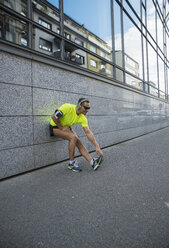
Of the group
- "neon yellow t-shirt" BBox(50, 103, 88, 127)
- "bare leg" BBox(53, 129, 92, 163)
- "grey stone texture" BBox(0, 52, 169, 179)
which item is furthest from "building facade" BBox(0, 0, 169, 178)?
"neon yellow t-shirt" BBox(50, 103, 88, 127)

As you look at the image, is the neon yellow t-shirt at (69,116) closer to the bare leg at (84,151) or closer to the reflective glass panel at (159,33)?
the bare leg at (84,151)

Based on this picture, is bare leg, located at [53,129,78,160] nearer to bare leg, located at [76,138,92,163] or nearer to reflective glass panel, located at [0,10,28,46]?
bare leg, located at [76,138,92,163]

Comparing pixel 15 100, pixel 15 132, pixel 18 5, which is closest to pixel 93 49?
pixel 18 5

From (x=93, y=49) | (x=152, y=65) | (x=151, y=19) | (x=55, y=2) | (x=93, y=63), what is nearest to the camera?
(x=55, y=2)

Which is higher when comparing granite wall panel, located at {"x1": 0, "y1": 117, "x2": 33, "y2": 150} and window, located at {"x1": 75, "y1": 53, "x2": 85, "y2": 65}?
window, located at {"x1": 75, "y1": 53, "x2": 85, "y2": 65}

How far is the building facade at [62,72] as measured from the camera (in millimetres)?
3318

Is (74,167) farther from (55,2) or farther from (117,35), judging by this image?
(117,35)

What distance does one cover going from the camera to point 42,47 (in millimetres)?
4133

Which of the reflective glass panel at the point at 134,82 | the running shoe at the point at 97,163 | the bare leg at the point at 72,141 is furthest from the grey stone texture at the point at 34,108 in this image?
the reflective glass panel at the point at 134,82

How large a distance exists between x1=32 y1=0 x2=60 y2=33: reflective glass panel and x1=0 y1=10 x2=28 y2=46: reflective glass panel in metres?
0.48

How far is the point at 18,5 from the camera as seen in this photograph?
376 centimetres

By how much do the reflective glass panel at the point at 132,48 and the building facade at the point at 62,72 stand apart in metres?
0.04

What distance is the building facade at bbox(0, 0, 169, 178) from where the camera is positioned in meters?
3.32

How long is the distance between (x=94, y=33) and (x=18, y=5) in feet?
10.9
